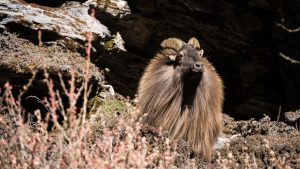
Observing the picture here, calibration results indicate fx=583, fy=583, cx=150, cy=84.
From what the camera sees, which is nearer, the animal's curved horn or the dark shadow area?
the animal's curved horn

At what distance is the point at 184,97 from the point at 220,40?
415 centimetres

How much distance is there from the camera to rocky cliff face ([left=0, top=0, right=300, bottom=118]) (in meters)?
11.6

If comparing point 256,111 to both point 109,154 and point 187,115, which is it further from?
point 109,154

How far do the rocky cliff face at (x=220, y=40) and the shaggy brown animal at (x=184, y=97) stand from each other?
2885mm

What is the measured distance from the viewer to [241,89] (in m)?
12.9

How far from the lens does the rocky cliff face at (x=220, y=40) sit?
38.1 feet

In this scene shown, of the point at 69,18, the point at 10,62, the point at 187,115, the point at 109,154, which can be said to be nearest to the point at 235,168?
the point at 187,115

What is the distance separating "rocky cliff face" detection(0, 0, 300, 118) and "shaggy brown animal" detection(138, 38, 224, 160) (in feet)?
9.47

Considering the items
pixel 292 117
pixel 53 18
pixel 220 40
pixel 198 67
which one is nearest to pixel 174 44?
pixel 198 67

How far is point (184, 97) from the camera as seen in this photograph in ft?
27.7

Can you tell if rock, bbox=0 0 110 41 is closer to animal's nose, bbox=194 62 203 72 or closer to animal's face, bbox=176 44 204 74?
animal's face, bbox=176 44 204 74

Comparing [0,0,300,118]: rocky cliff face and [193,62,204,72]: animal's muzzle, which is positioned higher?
[193,62,204,72]: animal's muzzle

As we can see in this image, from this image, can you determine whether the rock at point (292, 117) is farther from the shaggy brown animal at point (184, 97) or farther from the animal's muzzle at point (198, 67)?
the animal's muzzle at point (198, 67)

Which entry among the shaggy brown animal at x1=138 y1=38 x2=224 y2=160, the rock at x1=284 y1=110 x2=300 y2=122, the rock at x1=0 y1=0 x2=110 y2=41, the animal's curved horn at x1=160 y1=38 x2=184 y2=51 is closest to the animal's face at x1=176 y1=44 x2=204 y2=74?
the shaggy brown animal at x1=138 y1=38 x2=224 y2=160
